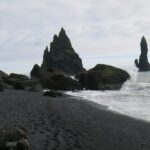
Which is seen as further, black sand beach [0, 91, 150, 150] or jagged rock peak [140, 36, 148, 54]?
jagged rock peak [140, 36, 148, 54]

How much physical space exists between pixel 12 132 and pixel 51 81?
4611 centimetres

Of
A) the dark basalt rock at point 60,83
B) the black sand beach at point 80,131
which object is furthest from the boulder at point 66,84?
the black sand beach at point 80,131

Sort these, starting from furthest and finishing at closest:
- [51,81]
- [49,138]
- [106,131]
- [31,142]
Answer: [51,81] < [106,131] < [49,138] < [31,142]

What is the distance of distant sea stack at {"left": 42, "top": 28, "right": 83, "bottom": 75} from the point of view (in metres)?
113

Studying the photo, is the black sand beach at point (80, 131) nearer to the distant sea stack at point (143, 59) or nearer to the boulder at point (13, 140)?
the boulder at point (13, 140)

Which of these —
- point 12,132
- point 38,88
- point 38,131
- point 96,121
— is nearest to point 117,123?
→ point 96,121

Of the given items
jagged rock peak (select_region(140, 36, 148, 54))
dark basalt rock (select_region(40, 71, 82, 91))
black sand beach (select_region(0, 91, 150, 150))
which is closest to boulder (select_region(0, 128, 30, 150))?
black sand beach (select_region(0, 91, 150, 150))

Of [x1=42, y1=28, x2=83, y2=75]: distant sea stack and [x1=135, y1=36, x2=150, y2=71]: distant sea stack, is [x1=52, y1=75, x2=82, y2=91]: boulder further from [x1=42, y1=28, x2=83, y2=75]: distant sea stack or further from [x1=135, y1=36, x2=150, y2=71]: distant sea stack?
[x1=135, y1=36, x2=150, y2=71]: distant sea stack

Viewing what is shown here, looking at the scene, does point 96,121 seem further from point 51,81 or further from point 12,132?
point 51,81

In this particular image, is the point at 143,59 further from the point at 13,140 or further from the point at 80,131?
the point at 13,140

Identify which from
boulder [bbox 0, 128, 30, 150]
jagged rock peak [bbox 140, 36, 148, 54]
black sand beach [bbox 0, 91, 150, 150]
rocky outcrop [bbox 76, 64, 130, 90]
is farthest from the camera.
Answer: jagged rock peak [bbox 140, 36, 148, 54]

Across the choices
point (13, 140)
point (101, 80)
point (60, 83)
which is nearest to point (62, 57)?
point (101, 80)

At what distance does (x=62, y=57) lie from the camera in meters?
113

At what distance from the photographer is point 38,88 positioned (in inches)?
1900
